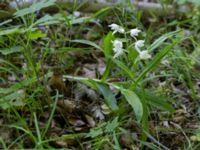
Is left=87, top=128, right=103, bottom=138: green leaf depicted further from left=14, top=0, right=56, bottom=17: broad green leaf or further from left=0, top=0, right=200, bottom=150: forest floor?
left=14, top=0, right=56, bottom=17: broad green leaf

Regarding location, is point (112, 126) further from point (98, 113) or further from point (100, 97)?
point (100, 97)

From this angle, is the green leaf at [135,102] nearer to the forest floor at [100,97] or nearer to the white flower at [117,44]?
the forest floor at [100,97]

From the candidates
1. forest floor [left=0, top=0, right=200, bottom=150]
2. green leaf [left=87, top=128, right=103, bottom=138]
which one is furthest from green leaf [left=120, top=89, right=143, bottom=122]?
green leaf [left=87, top=128, right=103, bottom=138]

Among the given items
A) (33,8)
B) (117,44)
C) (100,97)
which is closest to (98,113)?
(100,97)

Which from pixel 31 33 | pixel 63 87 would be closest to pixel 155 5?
pixel 63 87

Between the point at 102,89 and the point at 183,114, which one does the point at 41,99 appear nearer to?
the point at 102,89

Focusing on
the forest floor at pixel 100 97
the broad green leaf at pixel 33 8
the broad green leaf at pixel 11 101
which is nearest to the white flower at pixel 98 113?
the forest floor at pixel 100 97
